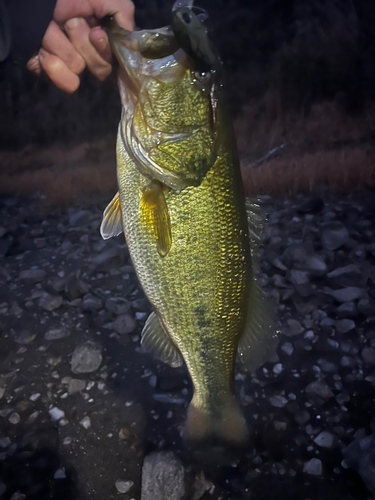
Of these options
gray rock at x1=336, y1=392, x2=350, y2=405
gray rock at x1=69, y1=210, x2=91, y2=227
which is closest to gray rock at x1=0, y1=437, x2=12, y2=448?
gray rock at x1=336, y1=392, x2=350, y2=405

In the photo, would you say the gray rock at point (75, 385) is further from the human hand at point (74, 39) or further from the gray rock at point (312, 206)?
the gray rock at point (312, 206)

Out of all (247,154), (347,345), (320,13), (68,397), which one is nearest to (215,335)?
(68,397)

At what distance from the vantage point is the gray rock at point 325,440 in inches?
51.6

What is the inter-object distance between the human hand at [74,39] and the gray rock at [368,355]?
173 cm

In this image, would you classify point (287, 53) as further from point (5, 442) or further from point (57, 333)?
point (5, 442)

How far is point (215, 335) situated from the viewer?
999 mm

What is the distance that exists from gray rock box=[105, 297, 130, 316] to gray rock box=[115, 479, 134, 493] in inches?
35.8

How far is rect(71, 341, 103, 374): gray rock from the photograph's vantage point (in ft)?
5.43

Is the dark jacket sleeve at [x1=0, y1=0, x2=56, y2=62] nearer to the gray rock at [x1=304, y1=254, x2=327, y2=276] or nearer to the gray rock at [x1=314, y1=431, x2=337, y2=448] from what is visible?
the gray rock at [x1=304, y1=254, x2=327, y2=276]

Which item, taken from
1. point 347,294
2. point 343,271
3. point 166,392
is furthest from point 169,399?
point 343,271

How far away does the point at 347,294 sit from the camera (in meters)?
1.97

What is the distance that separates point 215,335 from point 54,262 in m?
2.09

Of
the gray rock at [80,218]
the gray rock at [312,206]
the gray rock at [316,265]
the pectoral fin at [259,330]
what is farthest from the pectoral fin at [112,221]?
the gray rock at [80,218]

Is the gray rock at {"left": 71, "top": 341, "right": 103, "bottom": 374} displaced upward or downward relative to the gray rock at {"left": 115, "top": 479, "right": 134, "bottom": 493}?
upward
